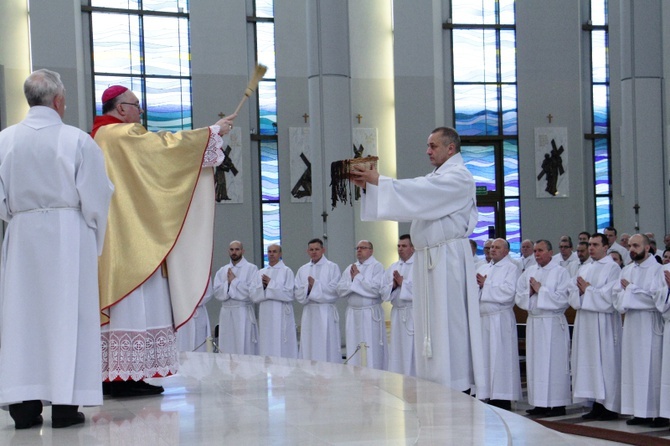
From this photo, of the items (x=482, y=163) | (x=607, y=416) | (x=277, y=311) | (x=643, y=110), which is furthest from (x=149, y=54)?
(x=607, y=416)

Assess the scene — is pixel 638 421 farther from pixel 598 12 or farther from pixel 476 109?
pixel 598 12

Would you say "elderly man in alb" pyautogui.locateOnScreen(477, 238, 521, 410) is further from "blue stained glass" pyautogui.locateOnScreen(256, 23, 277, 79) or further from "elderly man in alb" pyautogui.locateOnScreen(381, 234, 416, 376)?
"blue stained glass" pyautogui.locateOnScreen(256, 23, 277, 79)

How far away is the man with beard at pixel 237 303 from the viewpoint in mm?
14758

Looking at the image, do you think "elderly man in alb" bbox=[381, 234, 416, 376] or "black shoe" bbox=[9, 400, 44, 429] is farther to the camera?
"elderly man in alb" bbox=[381, 234, 416, 376]

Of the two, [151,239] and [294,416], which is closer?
[294,416]

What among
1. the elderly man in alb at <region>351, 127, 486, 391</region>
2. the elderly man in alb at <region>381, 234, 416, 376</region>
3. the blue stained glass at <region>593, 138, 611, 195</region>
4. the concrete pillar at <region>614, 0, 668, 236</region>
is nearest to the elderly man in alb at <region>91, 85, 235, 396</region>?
the elderly man in alb at <region>351, 127, 486, 391</region>

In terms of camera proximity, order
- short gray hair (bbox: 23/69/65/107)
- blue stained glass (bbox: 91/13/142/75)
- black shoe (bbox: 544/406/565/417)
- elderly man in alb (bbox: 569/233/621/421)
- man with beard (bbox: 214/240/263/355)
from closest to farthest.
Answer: short gray hair (bbox: 23/69/65/107), elderly man in alb (bbox: 569/233/621/421), black shoe (bbox: 544/406/565/417), man with beard (bbox: 214/240/263/355), blue stained glass (bbox: 91/13/142/75)

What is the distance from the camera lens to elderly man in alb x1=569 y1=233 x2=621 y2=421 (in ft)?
36.0

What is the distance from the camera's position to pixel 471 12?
71.6 feet

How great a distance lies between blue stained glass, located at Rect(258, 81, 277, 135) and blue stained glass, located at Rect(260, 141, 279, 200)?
0.30 m

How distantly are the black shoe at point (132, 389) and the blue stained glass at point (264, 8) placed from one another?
15.4 meters

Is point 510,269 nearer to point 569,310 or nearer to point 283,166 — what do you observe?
point 569,310

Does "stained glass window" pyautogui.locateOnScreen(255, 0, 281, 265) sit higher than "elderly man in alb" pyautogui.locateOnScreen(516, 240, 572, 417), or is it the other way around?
"stained glass window" pyautogui.locateOnScreen(255, 0, 281, 265)

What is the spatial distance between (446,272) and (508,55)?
16.1 metres
